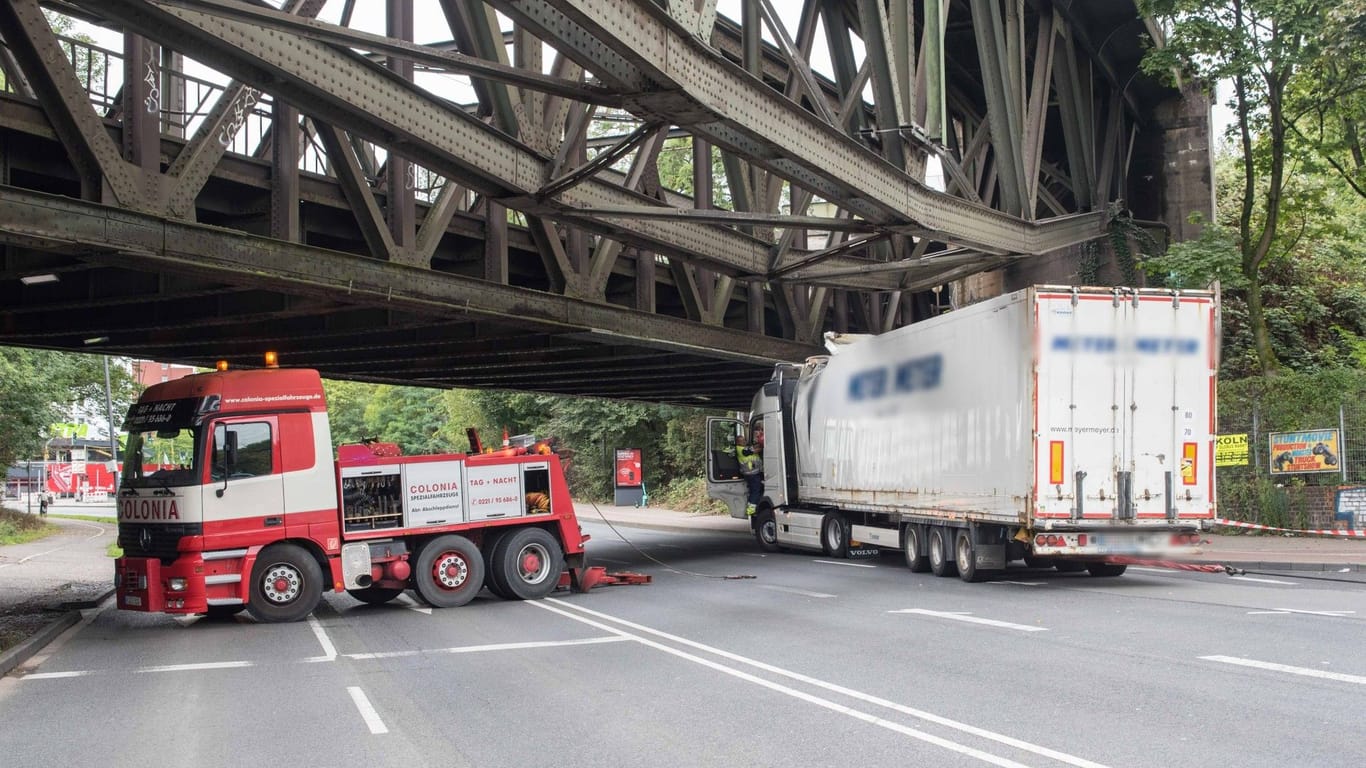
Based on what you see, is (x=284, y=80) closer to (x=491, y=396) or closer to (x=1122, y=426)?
(x=1122, y=426)

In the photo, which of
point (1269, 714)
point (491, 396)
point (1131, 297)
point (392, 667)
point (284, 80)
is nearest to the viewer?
point (1269, 714)

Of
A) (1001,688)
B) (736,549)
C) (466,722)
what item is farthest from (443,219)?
(736,549)

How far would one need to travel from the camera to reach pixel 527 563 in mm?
17266

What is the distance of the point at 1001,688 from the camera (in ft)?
29.0

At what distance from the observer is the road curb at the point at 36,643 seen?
11727 mm

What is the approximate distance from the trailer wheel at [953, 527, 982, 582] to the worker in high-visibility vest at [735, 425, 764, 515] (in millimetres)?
9268

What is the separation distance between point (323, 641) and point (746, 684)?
19.6ft

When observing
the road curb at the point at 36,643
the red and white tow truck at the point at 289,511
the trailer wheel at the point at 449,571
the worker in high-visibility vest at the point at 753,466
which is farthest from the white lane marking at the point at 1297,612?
the worker in high-visibility vest at the point at 753,466

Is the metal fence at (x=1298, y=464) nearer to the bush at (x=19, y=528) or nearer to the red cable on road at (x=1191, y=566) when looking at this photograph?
the red cable on road at (x=1191, y=566)

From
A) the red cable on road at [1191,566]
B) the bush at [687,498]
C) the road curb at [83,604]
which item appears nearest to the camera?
the red cable on road at [1191,566]

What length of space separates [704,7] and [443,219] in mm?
5405

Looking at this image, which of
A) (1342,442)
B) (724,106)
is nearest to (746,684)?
(724,106)

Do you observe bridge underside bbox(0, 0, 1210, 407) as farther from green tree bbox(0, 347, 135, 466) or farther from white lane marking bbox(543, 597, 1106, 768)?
green tree bbox(0, 347, 135, 466)

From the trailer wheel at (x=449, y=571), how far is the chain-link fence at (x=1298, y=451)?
49.9 feet
